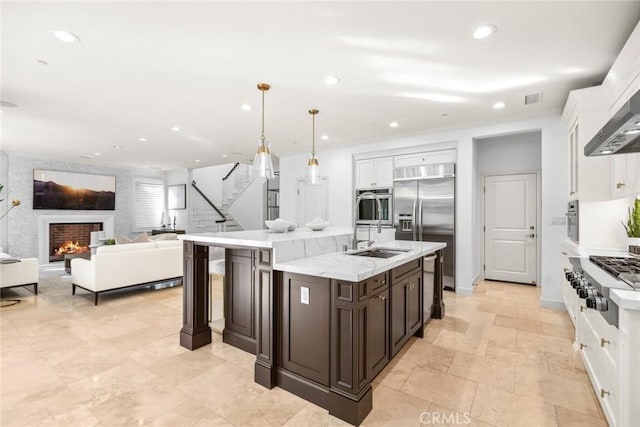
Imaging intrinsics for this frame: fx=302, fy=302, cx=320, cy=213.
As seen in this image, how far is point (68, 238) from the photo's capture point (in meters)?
7.75

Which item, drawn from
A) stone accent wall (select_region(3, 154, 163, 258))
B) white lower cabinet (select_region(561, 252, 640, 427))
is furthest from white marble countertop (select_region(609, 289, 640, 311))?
stone accent wall (select_region(3, 154, 163, 258))

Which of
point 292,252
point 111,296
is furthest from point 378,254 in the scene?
point 111,296

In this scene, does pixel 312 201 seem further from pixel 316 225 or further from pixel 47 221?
pixel 47 221

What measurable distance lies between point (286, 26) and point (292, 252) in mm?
1690

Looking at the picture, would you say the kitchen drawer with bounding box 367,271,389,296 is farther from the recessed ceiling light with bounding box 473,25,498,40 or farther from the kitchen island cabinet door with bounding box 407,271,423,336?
the recessed ceiling light with bounding box 473,25,498,40

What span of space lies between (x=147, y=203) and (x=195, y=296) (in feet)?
26.0

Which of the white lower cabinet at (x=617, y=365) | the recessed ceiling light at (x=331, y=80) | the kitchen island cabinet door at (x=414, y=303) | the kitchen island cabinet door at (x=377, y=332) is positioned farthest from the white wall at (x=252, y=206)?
the white lower cabinet at (x=617, y=365)

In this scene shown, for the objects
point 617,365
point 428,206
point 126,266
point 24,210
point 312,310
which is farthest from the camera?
point 24,210

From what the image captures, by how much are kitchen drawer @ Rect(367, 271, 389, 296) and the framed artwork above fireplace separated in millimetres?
8810

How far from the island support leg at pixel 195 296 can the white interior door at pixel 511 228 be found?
5157mm

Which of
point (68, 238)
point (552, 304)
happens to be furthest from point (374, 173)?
point (68, 238)

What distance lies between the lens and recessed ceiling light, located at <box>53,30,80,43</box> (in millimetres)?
2283

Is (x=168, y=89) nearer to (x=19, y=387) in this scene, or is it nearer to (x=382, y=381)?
(x=19, y=387)

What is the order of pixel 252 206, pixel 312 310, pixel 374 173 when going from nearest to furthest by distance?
1. pixel 312 310
2. pixel 374 173
3. pixel 252 206
